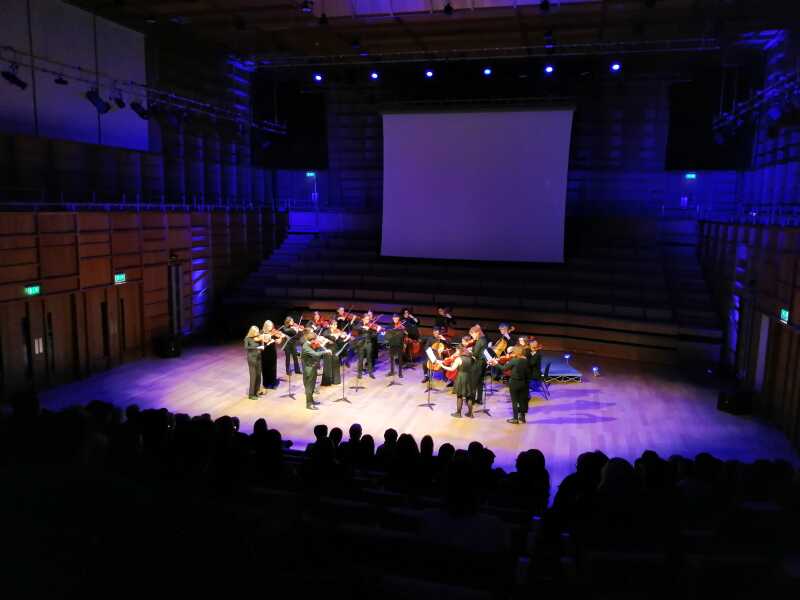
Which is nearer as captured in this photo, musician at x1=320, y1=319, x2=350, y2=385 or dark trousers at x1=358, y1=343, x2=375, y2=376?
musician at x1=320, y1=319, x2=350, y2=385

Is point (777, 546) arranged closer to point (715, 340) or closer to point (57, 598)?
point (57, 598)

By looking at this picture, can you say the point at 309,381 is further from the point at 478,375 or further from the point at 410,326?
the point at 410,326

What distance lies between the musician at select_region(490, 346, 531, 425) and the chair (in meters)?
1.41

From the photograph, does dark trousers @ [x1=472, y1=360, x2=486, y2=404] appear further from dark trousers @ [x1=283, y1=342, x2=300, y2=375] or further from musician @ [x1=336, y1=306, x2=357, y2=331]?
dark trousers @ [x1=283, y1=342, x2=300, y2=375]

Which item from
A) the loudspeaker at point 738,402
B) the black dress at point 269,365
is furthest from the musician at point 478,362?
the loudspeaker at point 738,402

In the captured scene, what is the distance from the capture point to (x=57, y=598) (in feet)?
8.21

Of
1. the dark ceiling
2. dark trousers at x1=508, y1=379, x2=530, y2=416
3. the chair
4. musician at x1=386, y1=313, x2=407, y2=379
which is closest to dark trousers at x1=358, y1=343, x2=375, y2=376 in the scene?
musician at x1=386, y1=313, x2=407, y2=379

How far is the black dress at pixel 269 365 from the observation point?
11141 millimetres

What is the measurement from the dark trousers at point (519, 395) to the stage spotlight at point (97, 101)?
35.4ft

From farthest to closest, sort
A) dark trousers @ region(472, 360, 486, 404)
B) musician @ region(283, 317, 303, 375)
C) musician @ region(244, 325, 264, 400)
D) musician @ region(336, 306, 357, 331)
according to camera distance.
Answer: musician @ region(336, 306, 357, 331) < musician @ region(283, 317, 303, 375) < musician @ region(244, 325, 264, 400) < dark trousers @ region(472, 360, 486, 404)

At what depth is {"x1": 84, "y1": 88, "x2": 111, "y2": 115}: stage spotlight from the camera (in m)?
13.2

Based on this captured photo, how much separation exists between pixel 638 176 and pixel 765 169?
3908 millimetres

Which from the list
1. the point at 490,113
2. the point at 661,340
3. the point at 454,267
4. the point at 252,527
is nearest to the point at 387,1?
the point at 490,113

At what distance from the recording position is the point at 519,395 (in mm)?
9250
